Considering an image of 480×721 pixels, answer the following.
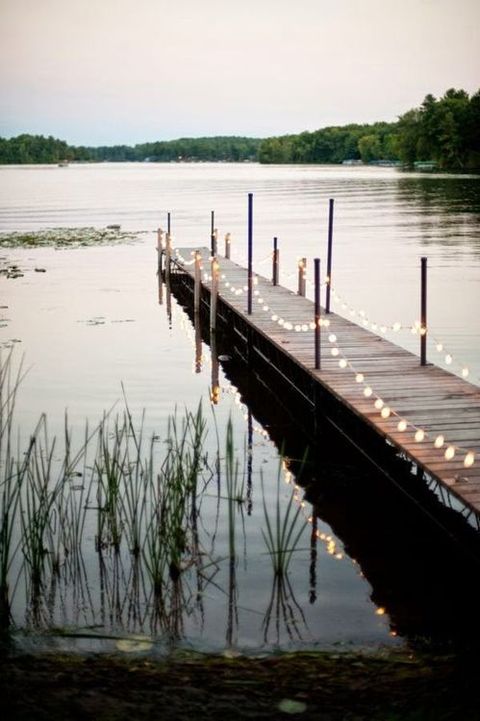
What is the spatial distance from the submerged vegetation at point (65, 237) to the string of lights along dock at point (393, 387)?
1906 cm

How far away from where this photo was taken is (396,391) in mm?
9023

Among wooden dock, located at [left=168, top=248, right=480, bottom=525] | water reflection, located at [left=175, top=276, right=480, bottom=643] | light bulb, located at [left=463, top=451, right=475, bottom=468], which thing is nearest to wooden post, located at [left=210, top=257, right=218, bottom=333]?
wooden dock, located at [left=168, top=248, right=480, bottom=525]

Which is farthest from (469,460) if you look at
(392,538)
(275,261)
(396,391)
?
(275,261)

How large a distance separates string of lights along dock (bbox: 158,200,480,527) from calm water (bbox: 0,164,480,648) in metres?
0.83

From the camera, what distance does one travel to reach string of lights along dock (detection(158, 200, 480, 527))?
680 cm

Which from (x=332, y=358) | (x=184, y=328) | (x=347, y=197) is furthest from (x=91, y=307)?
(x=347, y=197)

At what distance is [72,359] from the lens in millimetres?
14898

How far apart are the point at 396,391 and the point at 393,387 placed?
168 mm

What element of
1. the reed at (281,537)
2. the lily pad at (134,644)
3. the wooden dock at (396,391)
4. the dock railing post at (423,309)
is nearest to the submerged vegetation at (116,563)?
the reed at (281,537)

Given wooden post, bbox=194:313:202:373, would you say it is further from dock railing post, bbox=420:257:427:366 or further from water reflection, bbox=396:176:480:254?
water reflection, bbox=396:176:480:254

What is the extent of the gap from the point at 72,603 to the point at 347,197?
60570 mm

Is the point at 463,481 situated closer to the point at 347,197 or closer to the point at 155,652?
the point at 155,652

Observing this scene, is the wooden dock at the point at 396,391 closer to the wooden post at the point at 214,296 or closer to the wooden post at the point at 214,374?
the wooden post at the point at 214,374

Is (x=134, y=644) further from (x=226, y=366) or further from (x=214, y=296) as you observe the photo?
(x=214, y=296)
